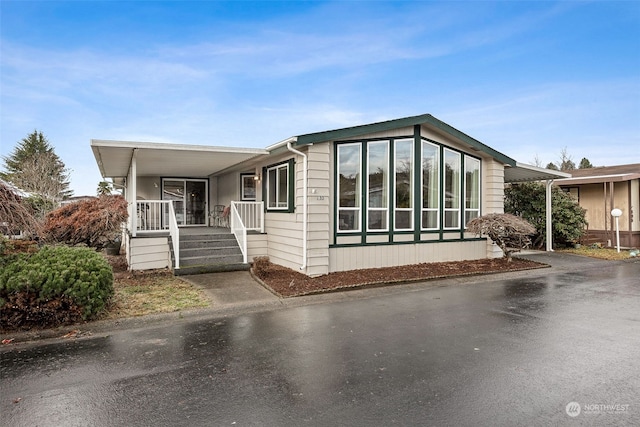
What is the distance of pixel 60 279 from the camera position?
5055mm

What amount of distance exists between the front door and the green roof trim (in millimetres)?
8710

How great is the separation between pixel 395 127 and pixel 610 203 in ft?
40.5

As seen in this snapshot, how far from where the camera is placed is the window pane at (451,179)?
11172mm

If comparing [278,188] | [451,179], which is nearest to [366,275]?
[278,188]

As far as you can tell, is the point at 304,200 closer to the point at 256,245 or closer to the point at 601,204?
the point at 256,245

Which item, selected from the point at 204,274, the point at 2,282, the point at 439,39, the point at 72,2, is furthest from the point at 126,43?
the point at 439,39

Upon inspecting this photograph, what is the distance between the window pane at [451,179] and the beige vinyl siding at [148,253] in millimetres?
8367

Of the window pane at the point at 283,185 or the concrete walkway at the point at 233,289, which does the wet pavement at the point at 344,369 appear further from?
the window pane at the point at 283,185

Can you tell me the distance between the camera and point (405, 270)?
375 inches

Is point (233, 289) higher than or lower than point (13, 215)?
lower

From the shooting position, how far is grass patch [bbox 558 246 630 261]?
12.9 m

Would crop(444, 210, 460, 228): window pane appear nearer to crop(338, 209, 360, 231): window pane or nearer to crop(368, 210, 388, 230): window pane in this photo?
crop(368, 210, 388, 230): window pane

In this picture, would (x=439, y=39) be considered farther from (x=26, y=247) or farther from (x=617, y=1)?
(x=26, y=247)

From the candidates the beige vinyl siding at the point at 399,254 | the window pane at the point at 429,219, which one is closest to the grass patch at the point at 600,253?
the beige vinyl siding at the point at 399,254
